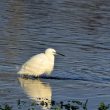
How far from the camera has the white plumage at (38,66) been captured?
13.9 m

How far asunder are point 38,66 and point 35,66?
65 mm

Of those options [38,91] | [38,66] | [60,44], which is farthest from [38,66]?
[60,44]

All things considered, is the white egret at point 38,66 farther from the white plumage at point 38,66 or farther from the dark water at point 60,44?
the dark water at point 60,44

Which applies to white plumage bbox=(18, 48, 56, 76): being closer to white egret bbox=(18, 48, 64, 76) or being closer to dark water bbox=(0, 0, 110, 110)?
white egret bbox=(18, 48, 64, 76)

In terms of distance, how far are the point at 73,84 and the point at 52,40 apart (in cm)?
452

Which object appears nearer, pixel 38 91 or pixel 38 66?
pixel 38 91

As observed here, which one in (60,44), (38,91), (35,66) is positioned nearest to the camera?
(38,91)

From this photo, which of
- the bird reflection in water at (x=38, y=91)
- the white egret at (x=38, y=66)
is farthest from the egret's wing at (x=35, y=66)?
the bird reflection in water at (x=38, y=91)

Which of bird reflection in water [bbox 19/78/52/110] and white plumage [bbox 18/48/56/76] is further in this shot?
white plumage [bbox 18/48/56/76]

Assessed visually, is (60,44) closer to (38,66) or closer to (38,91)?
(38,66)

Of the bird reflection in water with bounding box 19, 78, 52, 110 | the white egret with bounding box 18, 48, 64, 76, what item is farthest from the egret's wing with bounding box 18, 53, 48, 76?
the bird reflection in water with bounding box 19, 78, 52, 110

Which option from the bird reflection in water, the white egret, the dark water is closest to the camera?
the bird reflection in water

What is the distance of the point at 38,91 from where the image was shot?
12.5m

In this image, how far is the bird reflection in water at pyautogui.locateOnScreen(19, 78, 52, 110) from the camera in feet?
36.5
